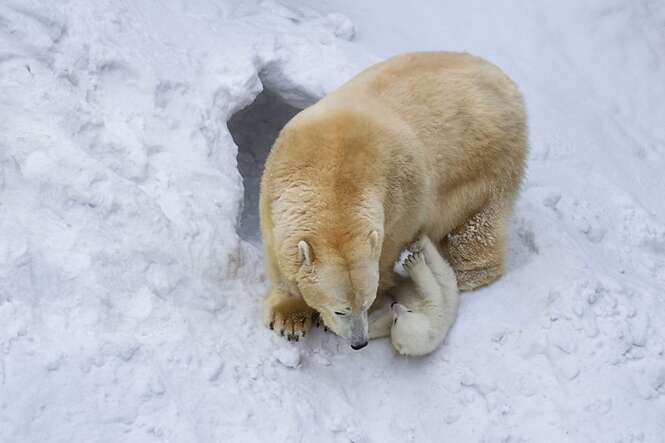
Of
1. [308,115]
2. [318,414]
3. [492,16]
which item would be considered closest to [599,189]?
[492,16]

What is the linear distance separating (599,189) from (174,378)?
3.91 m

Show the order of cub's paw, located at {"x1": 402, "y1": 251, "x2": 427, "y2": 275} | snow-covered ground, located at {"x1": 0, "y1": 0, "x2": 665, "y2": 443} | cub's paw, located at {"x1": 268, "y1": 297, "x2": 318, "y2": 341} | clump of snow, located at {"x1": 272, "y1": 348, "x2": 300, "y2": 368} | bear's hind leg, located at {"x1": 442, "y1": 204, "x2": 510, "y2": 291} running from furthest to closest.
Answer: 1. bear's hind leg, located at {"x1": 442, "y1": 204, "x2": 510, "y2": 291}
2. cub's paw, located at {"x1": 402, "y1": 251, "x2": 427, "y2": 275}
3. cub's paw, located at {"x1": 268, "y1": 297, "x2": 318, "y2": 341}
4. clump of snow, located at {"x1": 272, "y1": 348, "x2": 300, "y2": 368}
5. snow-covered ground, located at {"x1": 0, "y1": 0, "x2": 665, "y2": 443}

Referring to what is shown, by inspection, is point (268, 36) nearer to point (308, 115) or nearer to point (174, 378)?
point (308, 115)

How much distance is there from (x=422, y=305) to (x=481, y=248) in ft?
2.25

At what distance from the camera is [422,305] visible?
486 cm

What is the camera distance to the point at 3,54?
4672 millimetres

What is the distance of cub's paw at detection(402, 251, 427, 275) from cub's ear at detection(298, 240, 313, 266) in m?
1.09

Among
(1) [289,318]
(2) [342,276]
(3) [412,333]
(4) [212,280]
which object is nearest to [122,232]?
(4) [212,280]

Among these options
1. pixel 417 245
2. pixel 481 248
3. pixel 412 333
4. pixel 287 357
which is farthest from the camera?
pixel 481 248

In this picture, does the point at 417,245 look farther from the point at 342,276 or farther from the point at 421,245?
the point at 342,276

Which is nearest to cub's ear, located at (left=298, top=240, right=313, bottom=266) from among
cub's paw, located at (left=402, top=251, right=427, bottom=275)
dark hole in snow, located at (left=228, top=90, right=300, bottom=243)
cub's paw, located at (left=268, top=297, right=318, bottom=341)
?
cub's paw, located at (left=268, top=297, right=318, bottom=341)

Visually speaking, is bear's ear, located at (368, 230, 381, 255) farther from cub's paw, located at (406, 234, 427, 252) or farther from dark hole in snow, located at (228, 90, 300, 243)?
dark hole in snow, located at (228, 90, 300, 243)

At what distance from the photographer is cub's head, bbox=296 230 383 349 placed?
3.99m

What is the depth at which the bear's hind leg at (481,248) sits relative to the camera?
17.3 ft
